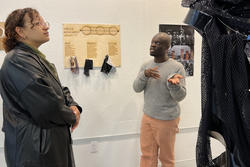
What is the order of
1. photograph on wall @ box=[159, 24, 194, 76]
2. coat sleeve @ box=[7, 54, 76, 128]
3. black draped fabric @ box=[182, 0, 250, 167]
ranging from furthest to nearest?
photograph on wall @ box=[159, 24, 194, 76], coat sleeve @ box=[7, 54, 76, 128], black draped fabric @ box=[182, 0, 250, 167]

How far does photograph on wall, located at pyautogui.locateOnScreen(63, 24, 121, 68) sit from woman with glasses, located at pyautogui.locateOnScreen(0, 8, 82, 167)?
696 mm

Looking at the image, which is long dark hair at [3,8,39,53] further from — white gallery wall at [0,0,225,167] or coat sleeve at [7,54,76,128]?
white gallery wall at [0,0,225,167]

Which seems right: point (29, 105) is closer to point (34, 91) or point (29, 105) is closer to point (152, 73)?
point (34, 91)

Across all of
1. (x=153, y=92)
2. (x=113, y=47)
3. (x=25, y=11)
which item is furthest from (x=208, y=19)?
(x=113, y=47)

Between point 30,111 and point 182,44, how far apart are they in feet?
5.52

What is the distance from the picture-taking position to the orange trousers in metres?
1.81

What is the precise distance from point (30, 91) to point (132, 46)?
1.26 m

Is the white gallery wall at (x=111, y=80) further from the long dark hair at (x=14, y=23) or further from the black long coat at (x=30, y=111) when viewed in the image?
the black long coat at (x=30, y=111)

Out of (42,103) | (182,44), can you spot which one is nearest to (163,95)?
(182,44)

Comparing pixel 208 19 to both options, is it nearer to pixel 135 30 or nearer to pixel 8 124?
pixel 8 124

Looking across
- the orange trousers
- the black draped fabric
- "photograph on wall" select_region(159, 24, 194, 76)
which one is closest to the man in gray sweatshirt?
the orange trousers

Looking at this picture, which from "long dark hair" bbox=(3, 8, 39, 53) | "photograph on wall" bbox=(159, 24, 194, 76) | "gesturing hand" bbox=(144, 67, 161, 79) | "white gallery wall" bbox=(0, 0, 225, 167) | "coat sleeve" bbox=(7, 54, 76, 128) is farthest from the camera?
"photograph on wall" bbox=(159, 24, 194, 76)

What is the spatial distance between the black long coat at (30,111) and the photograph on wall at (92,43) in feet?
2.50

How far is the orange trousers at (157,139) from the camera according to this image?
1.81 metres
